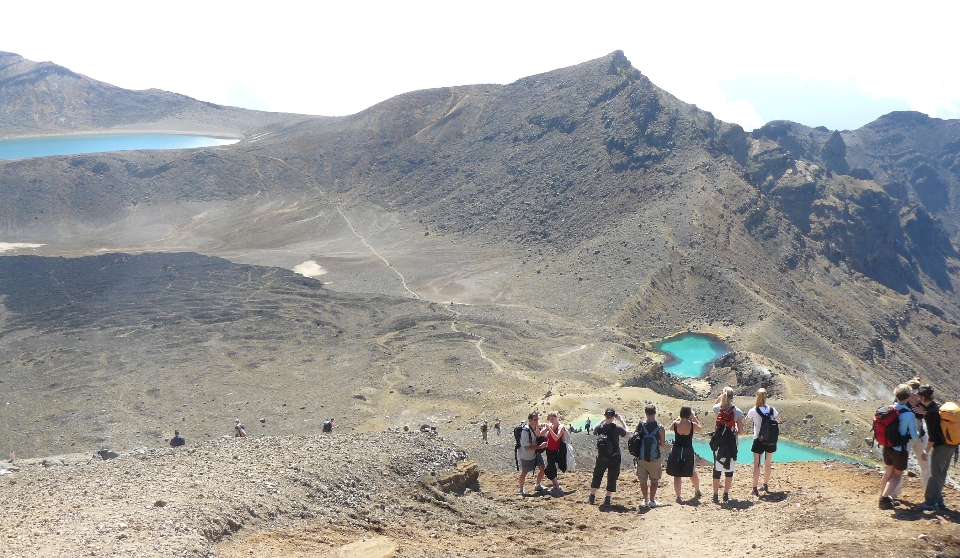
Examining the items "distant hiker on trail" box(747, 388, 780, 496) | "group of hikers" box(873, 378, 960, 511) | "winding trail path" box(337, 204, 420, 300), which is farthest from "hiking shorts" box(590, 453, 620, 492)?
"winding trail path" box(337, 204, 420, 300)

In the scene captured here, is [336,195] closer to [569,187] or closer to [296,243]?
[296,243]

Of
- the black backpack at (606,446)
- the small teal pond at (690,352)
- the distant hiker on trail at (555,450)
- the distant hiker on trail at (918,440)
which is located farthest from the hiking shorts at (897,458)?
the small teal pond at (690,352)

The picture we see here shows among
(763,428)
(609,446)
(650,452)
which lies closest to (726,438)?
(763,428)

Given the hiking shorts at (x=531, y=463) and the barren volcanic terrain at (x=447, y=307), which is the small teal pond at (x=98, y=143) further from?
the hiking shorts at (x=531, y=463)

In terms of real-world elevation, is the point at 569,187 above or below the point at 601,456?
above

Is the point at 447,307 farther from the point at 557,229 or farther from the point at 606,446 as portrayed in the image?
the point at 606,446

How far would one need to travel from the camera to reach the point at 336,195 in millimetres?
96375

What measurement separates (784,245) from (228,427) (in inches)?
2379

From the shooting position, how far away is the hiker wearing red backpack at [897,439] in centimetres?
1121

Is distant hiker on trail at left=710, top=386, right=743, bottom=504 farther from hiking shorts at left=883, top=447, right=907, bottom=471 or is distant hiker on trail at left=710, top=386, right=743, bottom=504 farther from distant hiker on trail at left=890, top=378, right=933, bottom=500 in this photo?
distant hiker on trail at left=890, top=378, right=933, bottom=500

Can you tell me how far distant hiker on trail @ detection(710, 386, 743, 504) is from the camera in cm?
1287

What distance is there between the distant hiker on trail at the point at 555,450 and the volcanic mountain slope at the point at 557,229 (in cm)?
1939

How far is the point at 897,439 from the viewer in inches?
445

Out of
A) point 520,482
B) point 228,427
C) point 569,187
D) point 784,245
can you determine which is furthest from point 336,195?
point 520,482
